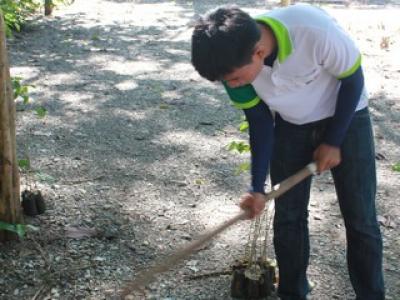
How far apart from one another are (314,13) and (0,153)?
1.60 m

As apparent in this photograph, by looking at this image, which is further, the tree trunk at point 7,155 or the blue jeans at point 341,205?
the tree trunk at point 7,155

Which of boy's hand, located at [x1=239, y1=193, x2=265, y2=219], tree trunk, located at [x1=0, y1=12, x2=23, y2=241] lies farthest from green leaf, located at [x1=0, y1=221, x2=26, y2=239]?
boy's hand, located at [x1=239, y1=193, x2=265, y2=219]

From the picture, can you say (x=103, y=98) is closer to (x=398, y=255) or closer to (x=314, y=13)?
(x=398, y=255)

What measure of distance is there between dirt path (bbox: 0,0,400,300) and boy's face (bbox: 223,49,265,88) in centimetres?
120

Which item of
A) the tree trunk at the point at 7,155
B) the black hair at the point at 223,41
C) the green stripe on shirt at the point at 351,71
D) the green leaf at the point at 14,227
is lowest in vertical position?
the green leaf at the point at 14,227

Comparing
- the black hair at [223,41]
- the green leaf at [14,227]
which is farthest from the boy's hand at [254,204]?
the green leaf at [14,227]

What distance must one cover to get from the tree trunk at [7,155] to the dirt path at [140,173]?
18cm

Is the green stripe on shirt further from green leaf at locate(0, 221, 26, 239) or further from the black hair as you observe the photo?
green leaf at locate(0, 221, 26, 239)

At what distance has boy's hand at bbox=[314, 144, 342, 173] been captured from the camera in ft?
6.68

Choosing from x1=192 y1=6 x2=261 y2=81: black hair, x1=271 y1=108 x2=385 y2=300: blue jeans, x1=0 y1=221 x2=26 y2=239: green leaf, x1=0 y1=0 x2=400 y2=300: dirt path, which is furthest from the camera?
x1=0 y1=0 x2=400 y2=300: dirt path

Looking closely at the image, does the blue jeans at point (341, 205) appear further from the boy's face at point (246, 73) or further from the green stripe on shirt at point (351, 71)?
the boy's face at point (246, 73)

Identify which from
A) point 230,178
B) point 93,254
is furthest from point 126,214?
point 230,178

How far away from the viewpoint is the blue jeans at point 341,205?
2.13m

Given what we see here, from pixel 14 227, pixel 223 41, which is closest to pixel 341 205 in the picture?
pixel 223 41
